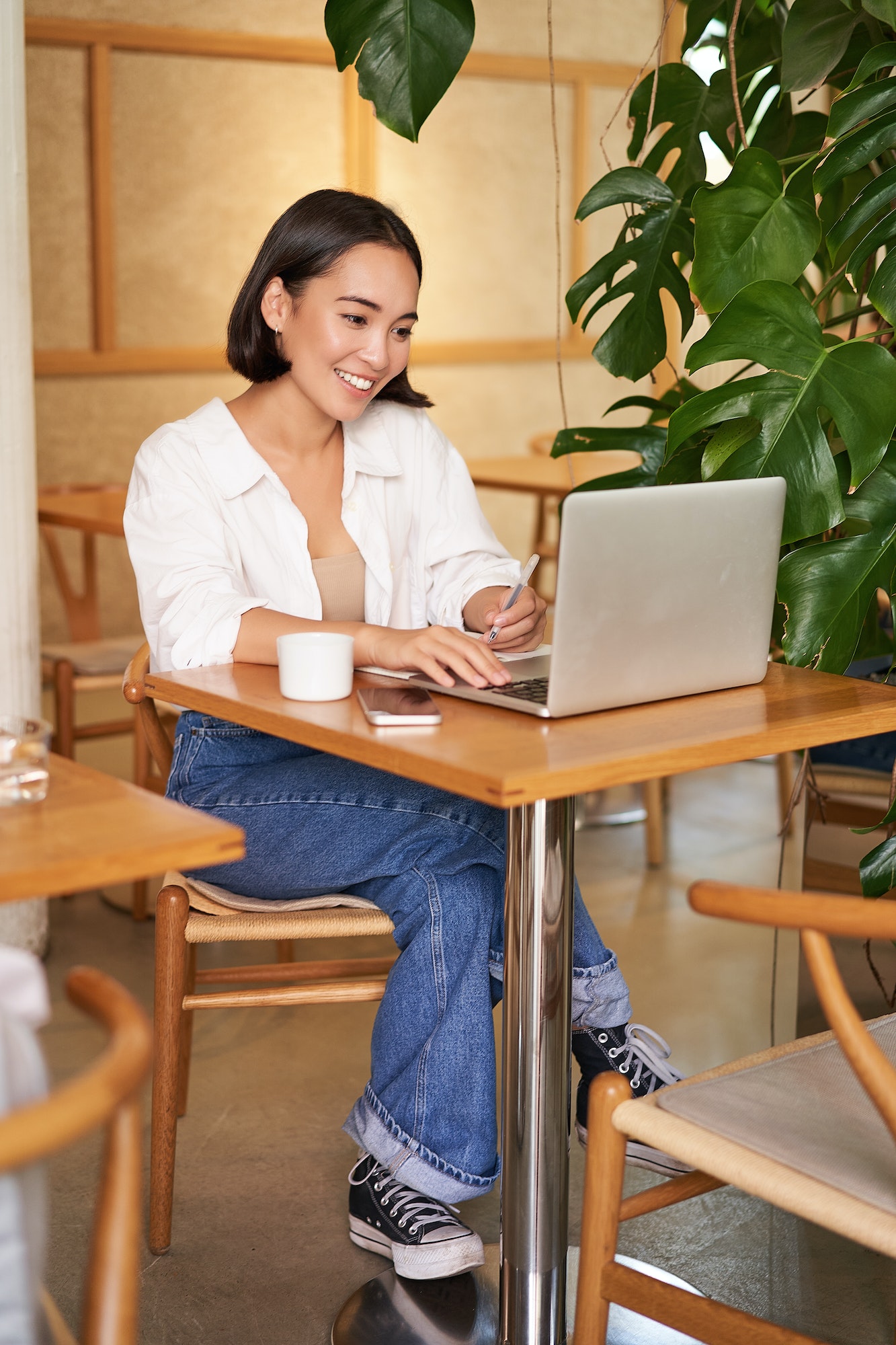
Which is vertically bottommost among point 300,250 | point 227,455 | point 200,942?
point 200,942

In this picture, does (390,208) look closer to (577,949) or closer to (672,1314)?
(577,949)

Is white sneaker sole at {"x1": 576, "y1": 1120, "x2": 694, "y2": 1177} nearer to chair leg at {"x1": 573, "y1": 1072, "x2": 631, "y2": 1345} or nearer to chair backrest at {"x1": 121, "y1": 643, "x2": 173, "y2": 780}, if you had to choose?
chair leg at {"x1": 573, "y1": 1072, "x2": 631, "y2": 1345}

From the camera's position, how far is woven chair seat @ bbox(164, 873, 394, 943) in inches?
74.5

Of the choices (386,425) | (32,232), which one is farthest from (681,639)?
(32,232)

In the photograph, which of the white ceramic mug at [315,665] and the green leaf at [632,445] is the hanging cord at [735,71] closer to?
the green leaf at [632,445]

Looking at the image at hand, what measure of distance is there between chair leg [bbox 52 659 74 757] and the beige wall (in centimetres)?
261

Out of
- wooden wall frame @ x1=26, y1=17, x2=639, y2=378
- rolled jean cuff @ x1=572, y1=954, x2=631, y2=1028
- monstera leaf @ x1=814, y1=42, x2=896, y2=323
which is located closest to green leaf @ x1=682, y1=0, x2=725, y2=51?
monstera leaf @ x1=814, y1=42, x2=896, y2=323

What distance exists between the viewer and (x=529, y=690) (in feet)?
5.39

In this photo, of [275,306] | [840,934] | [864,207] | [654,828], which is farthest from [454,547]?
[654,828]

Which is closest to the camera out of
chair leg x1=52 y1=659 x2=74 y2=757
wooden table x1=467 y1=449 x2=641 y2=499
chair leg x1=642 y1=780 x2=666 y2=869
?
chair leg x1=52 y1=659 x2=74 y2=757

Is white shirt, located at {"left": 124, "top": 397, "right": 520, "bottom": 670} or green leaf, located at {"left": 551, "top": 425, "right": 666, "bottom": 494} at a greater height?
green leaf, located at {"left": 551, "top": 425, "right": 666, "bottom": 494}

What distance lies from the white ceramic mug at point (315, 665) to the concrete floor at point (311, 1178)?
822mm

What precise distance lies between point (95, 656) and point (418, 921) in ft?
5.97

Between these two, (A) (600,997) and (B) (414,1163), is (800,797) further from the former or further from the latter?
(B) (414,1163)
